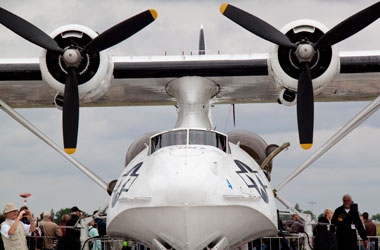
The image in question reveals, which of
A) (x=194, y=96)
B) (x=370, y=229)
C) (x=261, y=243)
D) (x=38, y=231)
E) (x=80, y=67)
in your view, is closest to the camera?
(x=80, y=67)

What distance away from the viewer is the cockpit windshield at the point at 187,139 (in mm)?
12820

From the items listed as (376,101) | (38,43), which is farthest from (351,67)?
(38,43)

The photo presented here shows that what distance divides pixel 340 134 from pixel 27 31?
20.9 ft

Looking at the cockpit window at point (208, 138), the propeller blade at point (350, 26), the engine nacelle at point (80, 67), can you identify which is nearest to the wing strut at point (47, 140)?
the engine nacelle at point (80, 67)

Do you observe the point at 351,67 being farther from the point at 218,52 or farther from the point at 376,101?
the point at 218,52

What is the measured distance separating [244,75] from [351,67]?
211 cm

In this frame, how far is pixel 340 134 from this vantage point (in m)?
14.8

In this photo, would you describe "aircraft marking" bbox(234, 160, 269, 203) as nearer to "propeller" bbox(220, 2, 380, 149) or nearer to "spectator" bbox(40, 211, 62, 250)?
"propeller" bbox(220, 2, 380, 149)

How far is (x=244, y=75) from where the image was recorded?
1527 cm

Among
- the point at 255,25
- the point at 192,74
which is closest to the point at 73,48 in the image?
the point at 192,74

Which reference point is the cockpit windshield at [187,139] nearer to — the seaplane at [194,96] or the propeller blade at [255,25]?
the seaplane at [194,96]

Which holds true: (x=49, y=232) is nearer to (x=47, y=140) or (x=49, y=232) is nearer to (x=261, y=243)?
(x=47, y=140)

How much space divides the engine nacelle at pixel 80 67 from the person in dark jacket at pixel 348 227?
19.1 ft

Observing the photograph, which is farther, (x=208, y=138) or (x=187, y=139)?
(x=208, y=138)
